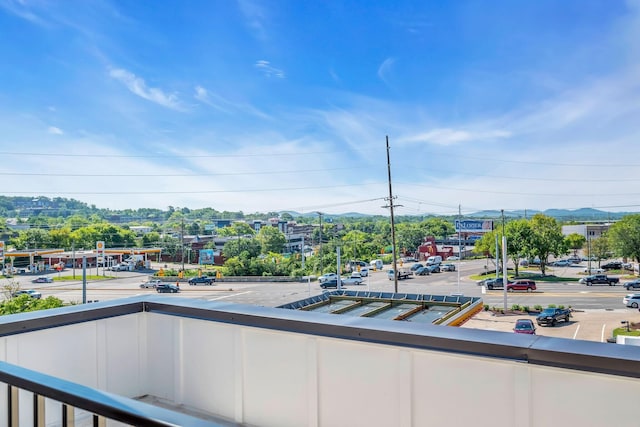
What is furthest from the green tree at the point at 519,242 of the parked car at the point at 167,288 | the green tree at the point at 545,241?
the parked car at the point at 167,288

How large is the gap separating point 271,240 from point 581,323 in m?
20.6

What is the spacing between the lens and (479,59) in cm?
4309

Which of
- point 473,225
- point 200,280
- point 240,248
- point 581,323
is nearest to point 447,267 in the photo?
point 473,225

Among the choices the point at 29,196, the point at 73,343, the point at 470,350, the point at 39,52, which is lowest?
the point at 73,343

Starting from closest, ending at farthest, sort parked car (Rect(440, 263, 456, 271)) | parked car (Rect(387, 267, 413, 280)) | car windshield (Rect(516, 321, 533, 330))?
car windshield (Rect(516, 321, 533, 330))
parked car (Rect(387, 267, 413, 280))
parked car (Rect(440, 263, 456, 271))

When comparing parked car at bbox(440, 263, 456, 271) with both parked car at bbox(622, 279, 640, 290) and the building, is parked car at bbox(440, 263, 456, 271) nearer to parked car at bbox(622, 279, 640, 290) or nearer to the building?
parked car at bbox(622, 279, 640, 290)

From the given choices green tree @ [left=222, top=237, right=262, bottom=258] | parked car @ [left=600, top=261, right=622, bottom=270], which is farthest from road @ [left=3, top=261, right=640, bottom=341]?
parked car @ [left=600, top=261, right=622, bottom=270]

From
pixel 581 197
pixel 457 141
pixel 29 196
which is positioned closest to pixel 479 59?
pixel 457 141

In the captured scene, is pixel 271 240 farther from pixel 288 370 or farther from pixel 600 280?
pixel 288 370

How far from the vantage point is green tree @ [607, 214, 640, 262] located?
26.2 metres

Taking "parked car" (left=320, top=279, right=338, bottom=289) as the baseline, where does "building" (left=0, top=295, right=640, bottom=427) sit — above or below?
above

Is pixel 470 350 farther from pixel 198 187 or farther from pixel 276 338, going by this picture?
pixel 198 187

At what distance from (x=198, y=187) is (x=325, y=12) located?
114ft

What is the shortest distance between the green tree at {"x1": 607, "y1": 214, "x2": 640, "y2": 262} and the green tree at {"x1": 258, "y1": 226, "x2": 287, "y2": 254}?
22.3m
